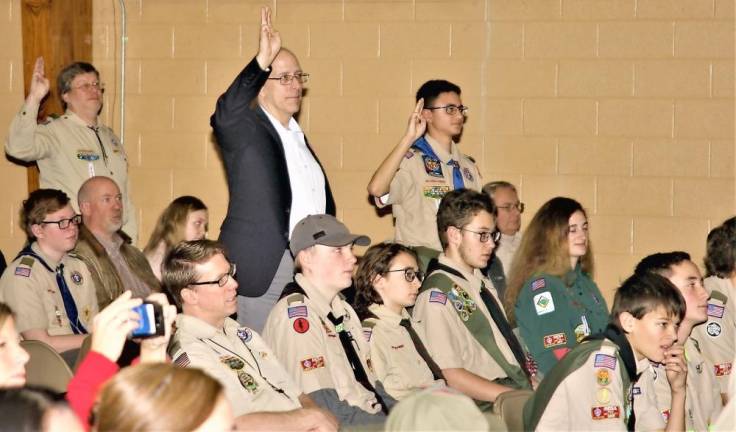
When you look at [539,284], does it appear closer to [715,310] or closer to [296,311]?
[715,310]

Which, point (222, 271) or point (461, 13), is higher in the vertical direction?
point (461, 13)

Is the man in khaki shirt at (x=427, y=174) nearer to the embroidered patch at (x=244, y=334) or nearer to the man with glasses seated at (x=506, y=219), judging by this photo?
the man with glasses seated at (x=506, y=219)

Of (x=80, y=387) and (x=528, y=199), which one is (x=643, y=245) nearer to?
(x=528, y=199)

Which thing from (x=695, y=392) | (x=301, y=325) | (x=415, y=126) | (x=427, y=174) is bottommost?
(x=695, y=392)

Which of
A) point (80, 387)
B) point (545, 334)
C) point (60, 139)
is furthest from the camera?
point (60, 139)

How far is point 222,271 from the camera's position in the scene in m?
3.67

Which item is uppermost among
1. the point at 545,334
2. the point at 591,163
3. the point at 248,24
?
the point at 248,24

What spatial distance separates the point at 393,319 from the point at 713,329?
4.85 feet

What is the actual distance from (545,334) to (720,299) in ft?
2.93

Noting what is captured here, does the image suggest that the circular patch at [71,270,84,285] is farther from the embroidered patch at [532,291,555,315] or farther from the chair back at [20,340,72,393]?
the embroidered patch at [532,291,555,315]

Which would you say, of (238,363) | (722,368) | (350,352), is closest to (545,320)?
(722,368)

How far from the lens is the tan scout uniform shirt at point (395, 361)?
4.24m

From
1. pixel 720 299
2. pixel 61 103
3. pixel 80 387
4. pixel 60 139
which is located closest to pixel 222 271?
pixel 80 387

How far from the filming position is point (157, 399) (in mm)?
1875
